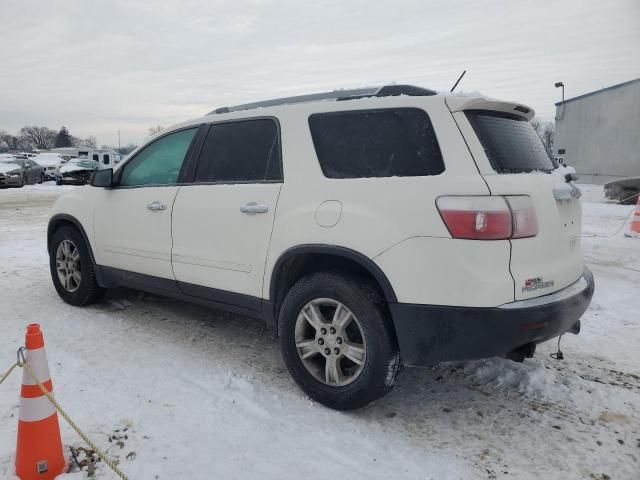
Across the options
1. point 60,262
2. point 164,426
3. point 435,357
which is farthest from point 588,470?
point 60,262

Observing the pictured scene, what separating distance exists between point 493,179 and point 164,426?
229cm

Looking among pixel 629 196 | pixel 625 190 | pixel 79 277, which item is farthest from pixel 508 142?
pixel 625 190

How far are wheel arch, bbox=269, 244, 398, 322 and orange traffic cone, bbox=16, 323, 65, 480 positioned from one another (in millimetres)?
1414

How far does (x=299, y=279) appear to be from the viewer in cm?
324

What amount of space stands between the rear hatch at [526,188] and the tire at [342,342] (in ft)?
2.54

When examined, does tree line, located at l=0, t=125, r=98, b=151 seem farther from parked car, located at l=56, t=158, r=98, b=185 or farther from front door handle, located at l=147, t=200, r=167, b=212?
front door handle, located at l=147, t=200, r=167, b=212

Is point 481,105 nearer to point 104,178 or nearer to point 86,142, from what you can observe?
point 104,178

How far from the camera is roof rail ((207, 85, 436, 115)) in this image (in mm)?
3012

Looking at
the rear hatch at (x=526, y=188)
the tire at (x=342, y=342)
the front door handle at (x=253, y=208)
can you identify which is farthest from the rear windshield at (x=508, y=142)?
the front door handle at (x=253, y=208)

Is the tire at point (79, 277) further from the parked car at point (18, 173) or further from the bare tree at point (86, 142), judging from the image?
the bare tree at point (86, 142)

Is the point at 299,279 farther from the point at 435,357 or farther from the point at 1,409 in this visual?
the point at 1,409

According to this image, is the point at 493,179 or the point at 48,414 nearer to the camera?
the point at 48,414

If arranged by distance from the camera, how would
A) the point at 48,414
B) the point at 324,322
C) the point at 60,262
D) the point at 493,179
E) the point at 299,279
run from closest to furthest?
the point at 48,414 → the point at 493,179 → the point at 324,322 → the point at 299,279 → the point at 60,262

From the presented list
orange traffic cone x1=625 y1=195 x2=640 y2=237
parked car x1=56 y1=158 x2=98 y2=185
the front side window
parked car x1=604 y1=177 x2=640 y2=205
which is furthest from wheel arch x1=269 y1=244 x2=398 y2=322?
parked car x1=56 y1=158 x2=98 y2=185
